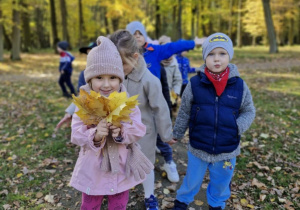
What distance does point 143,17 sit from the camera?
24406 millimetres

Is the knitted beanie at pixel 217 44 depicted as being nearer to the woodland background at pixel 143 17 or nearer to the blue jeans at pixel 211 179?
the blue jeans at pixel 211 179

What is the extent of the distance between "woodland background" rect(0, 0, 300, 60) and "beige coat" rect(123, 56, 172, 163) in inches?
562

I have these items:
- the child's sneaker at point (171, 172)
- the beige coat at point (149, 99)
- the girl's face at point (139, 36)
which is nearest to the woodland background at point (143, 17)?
the girl's face at point (139, 36)

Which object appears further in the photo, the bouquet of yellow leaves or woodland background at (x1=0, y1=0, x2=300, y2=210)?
woodland background at (x1=0, y1=0, x2=300, y2=210)

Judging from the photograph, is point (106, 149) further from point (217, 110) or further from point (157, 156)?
point (157, 156)

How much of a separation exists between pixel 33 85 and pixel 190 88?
1017 cm

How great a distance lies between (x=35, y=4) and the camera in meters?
27.6

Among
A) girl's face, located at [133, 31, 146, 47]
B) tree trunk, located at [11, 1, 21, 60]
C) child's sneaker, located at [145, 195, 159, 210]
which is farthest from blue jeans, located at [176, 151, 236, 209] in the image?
tree trunk, located at [11, 1, 21, 60]

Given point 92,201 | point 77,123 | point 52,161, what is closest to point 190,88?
point 77,123

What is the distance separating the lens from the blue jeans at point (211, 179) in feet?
8.84

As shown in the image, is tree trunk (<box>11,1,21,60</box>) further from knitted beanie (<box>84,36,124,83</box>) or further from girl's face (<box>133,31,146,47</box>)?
knitted beanie (<box>84,36,124,83</box>)

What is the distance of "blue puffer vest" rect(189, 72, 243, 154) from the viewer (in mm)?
2539

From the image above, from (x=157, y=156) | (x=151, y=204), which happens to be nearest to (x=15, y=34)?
(x=157, y=156)

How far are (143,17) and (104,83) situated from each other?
23.7m
